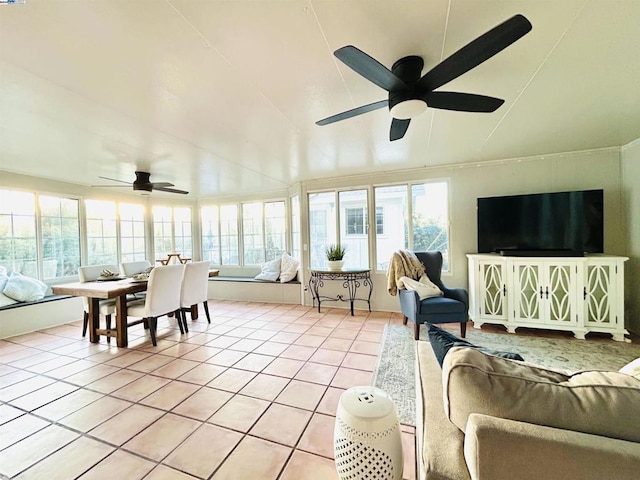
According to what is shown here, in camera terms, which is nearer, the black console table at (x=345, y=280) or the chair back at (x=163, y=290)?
the chair back at (x=163, y=290)

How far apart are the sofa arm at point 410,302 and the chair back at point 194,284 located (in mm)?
2861

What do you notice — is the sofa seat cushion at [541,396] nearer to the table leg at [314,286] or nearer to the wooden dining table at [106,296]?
the wooden dining table at [106,296]

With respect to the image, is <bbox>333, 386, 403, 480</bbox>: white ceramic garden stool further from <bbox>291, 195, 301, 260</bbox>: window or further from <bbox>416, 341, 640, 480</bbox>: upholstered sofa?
<bbox>291, 195, 301, 260</bbox>: window

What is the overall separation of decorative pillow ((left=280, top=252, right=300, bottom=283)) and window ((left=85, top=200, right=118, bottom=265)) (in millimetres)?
3374

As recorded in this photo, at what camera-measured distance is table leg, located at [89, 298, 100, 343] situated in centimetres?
321

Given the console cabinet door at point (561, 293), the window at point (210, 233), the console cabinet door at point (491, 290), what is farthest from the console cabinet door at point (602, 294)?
the window at point (210, 233)

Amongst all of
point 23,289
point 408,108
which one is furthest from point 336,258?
point 23,289

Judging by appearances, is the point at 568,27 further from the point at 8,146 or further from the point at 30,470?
the point at 8,146

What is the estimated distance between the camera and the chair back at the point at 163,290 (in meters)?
3.04

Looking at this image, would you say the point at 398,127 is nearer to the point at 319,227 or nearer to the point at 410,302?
the point at 410,302

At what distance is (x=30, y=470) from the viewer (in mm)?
1424

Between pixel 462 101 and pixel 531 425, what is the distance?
170 cm

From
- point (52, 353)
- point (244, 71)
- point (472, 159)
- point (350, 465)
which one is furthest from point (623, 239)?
point (52, 353)

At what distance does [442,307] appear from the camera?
3020mm
